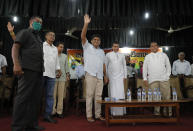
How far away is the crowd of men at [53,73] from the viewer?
202 centimetres

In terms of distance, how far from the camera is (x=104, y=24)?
6.79 metres

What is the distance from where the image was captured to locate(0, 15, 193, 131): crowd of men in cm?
202

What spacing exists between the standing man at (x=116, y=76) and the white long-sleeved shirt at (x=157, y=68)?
51 cm

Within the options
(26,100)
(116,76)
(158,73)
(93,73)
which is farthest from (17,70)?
(158,73)

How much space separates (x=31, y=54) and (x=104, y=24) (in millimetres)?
5020

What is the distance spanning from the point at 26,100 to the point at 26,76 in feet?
0.93

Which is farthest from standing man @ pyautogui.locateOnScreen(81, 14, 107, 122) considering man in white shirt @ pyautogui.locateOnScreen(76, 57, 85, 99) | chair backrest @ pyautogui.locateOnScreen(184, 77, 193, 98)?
chair backrest @ pyautogui.locateOnScreen(184, 77, 193, 98)

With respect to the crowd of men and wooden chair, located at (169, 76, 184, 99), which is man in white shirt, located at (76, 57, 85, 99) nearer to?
the crowd of men

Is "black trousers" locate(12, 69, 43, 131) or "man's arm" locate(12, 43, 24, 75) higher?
"man's arm" locate(12, 43, 24, 75)

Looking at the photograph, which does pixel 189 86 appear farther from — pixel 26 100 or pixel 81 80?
pixel 26 100

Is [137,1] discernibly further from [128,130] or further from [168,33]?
[168,33]

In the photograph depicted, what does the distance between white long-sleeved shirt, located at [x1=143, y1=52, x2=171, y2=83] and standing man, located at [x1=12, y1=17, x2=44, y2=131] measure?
2.30 m

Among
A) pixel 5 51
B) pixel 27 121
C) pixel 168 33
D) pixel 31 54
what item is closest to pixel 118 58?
pixel 31 54

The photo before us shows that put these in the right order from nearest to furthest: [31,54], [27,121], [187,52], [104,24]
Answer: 1. [27,121]
2. [31,54]
3. [104,24]
4. [187,52]
